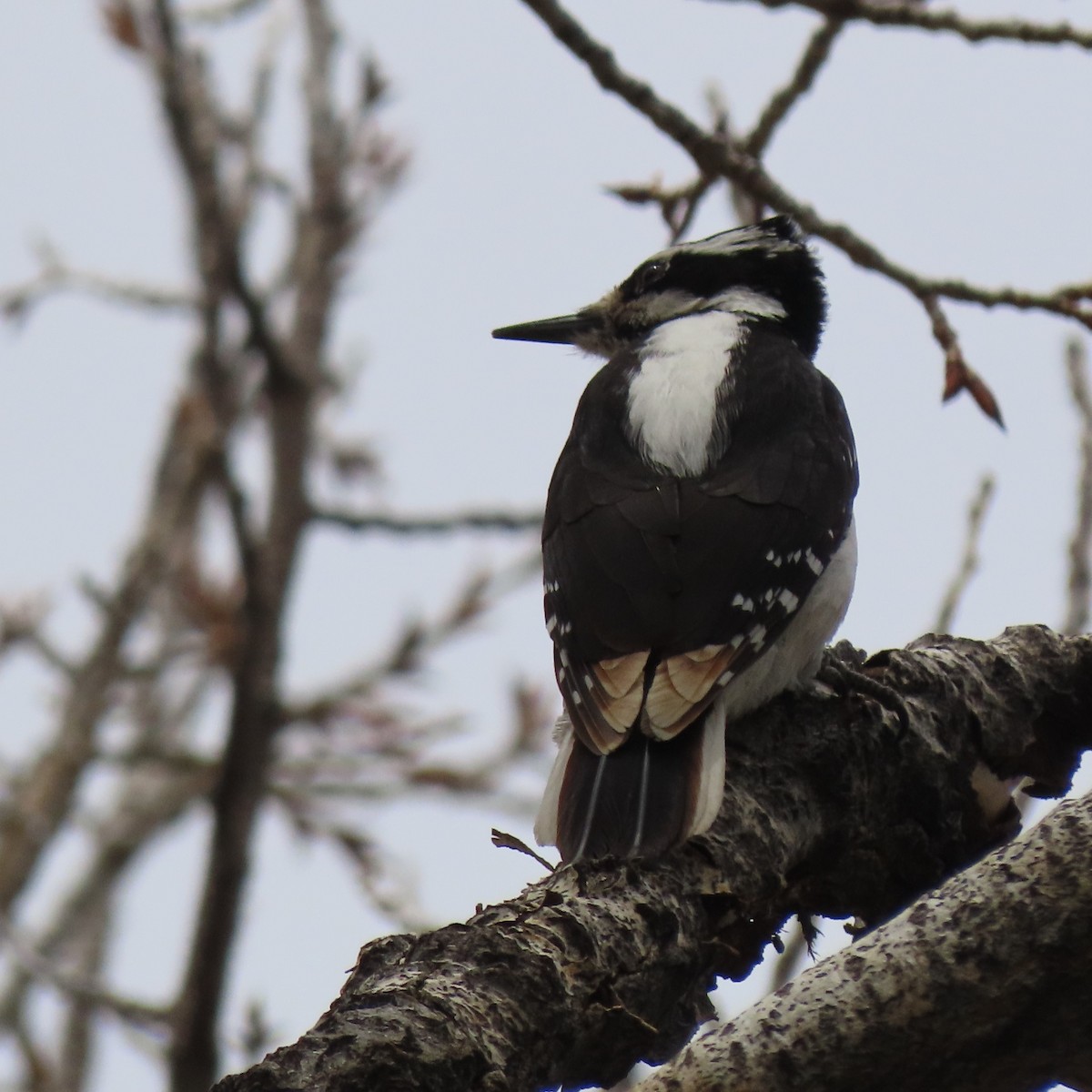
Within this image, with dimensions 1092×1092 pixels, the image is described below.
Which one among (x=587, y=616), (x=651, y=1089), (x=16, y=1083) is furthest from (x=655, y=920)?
(x=16, y=1083)

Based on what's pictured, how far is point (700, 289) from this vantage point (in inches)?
191

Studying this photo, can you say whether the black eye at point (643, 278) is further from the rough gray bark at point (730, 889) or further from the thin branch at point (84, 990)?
the thin branch at point (84, 990)

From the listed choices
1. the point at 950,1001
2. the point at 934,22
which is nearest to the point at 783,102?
the point at 934,22

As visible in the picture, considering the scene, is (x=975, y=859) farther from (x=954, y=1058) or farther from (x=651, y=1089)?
(x=651, y=1089)

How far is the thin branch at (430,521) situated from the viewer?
4938 mm

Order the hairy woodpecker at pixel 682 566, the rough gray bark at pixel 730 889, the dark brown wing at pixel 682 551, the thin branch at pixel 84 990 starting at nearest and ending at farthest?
the rough gray bark at pixel 730 889
the hairy woodpecker at pixel 682 566
the dark brown wing at pixel 682 551
the thin branch at pixel 84 990

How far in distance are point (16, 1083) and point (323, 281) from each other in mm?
3168

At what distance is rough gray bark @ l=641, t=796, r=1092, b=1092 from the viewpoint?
202cm

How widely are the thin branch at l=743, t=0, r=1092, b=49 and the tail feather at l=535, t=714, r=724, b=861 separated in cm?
129

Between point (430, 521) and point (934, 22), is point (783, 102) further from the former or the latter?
point (430, 521)

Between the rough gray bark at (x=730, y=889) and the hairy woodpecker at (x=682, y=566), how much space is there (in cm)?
12

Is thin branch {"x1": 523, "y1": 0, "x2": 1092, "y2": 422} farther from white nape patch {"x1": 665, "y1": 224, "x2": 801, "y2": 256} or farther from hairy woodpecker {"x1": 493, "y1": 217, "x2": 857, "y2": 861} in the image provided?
white nape patch {"x1": 665, "y1": 224, "x2": 801, "y2": 256}

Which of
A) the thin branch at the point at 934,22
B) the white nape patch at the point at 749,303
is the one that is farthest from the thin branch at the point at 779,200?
the white nape patch at the point at 749,303

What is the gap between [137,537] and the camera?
22.4ft
